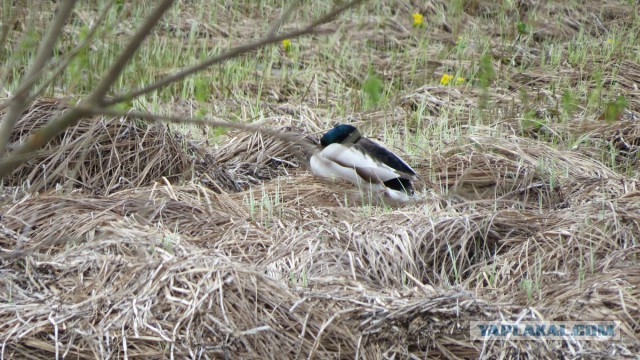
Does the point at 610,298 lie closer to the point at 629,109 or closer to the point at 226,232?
the point at 226,232

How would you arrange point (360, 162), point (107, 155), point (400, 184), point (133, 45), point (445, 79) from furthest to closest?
point (445, 79)
point (360, 162)
point (107, 155)
point (400, 184)
point (133, 45)

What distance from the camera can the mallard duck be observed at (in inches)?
185

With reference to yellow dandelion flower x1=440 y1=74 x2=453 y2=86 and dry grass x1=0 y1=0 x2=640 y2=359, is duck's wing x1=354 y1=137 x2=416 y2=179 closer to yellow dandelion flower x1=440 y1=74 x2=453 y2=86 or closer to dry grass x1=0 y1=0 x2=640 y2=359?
dry grass x1=0 y1=0 x2=640 y2=359

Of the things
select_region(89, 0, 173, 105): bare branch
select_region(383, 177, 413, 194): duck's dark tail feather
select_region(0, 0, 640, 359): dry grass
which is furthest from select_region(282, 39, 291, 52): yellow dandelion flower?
select_region(89, 0, 173, 105): bare branch

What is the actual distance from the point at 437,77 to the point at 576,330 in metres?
4.23

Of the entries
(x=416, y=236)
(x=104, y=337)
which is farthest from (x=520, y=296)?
(x=104, y=337)

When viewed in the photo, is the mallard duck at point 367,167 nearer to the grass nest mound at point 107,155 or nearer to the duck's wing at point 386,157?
the duck's wing at point 386,157

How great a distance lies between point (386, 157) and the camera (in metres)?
4.85

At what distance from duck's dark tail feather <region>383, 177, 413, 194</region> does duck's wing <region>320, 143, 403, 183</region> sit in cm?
4

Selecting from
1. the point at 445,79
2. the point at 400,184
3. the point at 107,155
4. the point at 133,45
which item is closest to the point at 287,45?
the point at 445,79

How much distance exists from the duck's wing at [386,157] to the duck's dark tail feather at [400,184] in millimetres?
26

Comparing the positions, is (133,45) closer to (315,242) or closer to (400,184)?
(315,242)

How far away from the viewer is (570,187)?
4535 mm

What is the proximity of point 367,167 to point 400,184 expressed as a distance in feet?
0.89
